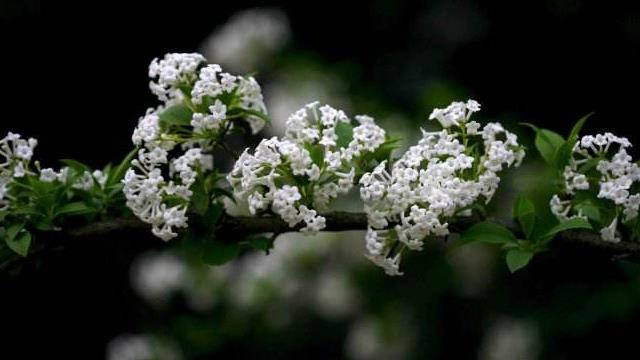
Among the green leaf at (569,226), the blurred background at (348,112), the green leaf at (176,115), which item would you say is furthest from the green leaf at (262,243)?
the blurred background at (348,112)

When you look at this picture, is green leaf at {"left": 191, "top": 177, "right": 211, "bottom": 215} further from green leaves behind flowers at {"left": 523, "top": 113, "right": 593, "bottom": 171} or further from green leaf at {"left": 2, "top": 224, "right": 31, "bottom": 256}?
green leaves behind flowers at {"left": 523, "top": 113, "right": 593, "bottom": 171}

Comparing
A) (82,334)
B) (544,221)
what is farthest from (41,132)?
(544,221)

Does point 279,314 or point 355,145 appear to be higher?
point 355,145

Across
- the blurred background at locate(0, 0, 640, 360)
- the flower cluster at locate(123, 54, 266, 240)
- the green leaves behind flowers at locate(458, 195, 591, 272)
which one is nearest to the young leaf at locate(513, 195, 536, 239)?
the green leaves behind flowers at locate(458, 195, 591, 272)

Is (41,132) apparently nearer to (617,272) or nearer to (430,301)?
(430,301)

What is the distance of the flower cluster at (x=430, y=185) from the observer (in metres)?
0.85

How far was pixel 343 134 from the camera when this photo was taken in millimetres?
Result: 917

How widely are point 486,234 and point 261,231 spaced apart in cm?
19

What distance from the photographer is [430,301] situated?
79.7 inches

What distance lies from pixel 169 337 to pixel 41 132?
29.1 inches

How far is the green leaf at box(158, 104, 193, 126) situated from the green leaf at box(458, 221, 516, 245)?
0.25 m

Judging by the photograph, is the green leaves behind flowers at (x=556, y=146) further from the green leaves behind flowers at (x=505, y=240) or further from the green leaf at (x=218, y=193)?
the green leaf at (x=218, y=193)

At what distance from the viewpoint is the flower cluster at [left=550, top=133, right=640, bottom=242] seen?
86 centimetres

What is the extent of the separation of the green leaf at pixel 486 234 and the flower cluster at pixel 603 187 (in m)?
0.05
